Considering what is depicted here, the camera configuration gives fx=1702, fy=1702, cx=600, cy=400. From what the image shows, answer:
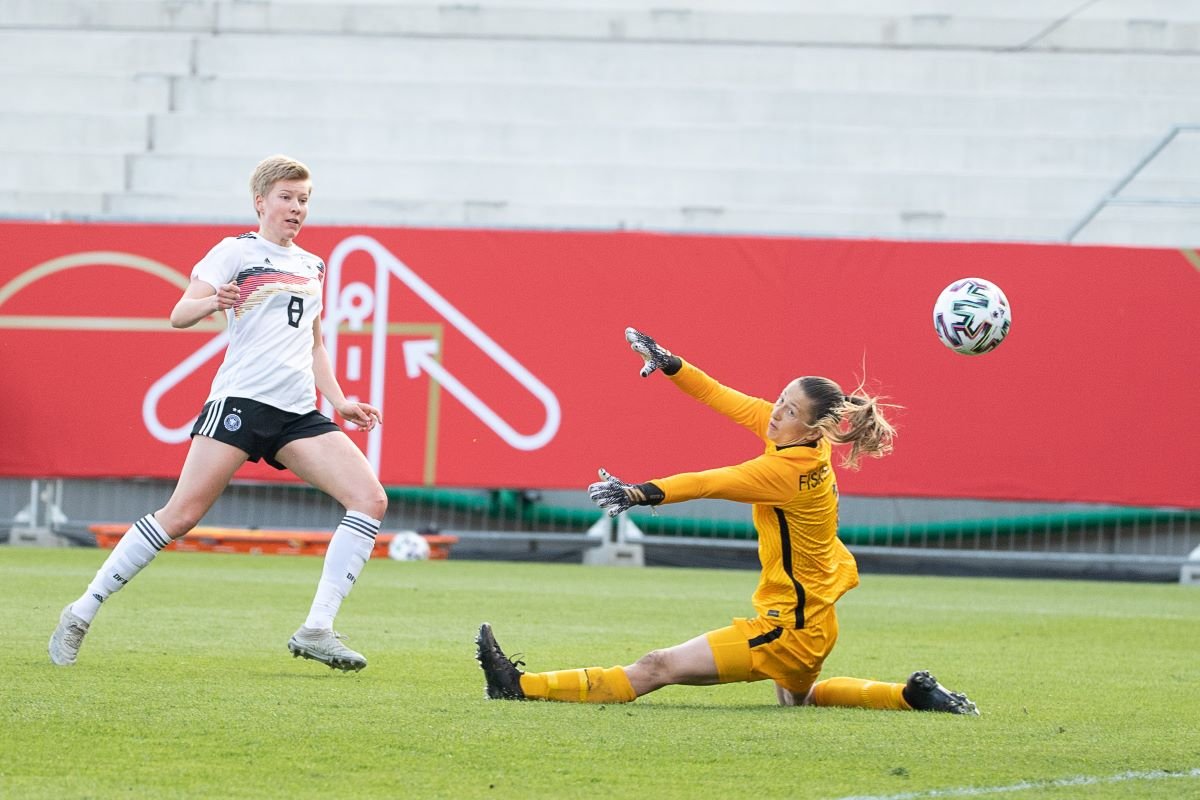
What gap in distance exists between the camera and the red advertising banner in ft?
47.0

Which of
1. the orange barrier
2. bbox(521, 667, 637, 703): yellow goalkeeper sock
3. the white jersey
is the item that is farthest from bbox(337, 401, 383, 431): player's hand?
the orange barrier

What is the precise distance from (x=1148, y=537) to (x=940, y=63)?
27.6 ft

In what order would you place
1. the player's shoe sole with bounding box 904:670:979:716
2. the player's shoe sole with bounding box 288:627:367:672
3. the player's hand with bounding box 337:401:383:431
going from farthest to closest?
the player's hand with bounding box 337:401:383:431 < the player's shoe sole with bounding box 288:627:367:672 < the player's shoe sole with bounding box 904:670:979:716

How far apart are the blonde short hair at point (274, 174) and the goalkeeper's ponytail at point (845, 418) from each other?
2.29 m

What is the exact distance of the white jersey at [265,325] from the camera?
6.99m

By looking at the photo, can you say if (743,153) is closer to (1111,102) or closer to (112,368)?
(1111,102)

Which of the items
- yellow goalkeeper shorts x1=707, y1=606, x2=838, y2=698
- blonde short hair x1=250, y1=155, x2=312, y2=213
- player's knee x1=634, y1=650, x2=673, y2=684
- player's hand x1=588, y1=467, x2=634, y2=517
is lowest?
player's knee x1=634, y1=650, x2=673, y2=684

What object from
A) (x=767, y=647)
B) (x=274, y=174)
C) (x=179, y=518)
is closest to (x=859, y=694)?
(x=767, y=647)

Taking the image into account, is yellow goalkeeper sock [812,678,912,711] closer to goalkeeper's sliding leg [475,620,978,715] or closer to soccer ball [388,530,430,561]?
goalkeeper's sliding leg [475,620,978,715]

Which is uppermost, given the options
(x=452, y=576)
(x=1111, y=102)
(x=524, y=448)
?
(x=1111, y=102)

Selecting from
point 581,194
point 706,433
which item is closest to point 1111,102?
point 581,194

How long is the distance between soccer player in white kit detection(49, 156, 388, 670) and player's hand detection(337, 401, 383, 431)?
3cm

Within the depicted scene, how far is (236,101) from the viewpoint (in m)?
20.9

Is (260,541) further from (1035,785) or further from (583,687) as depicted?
(1035,785)
